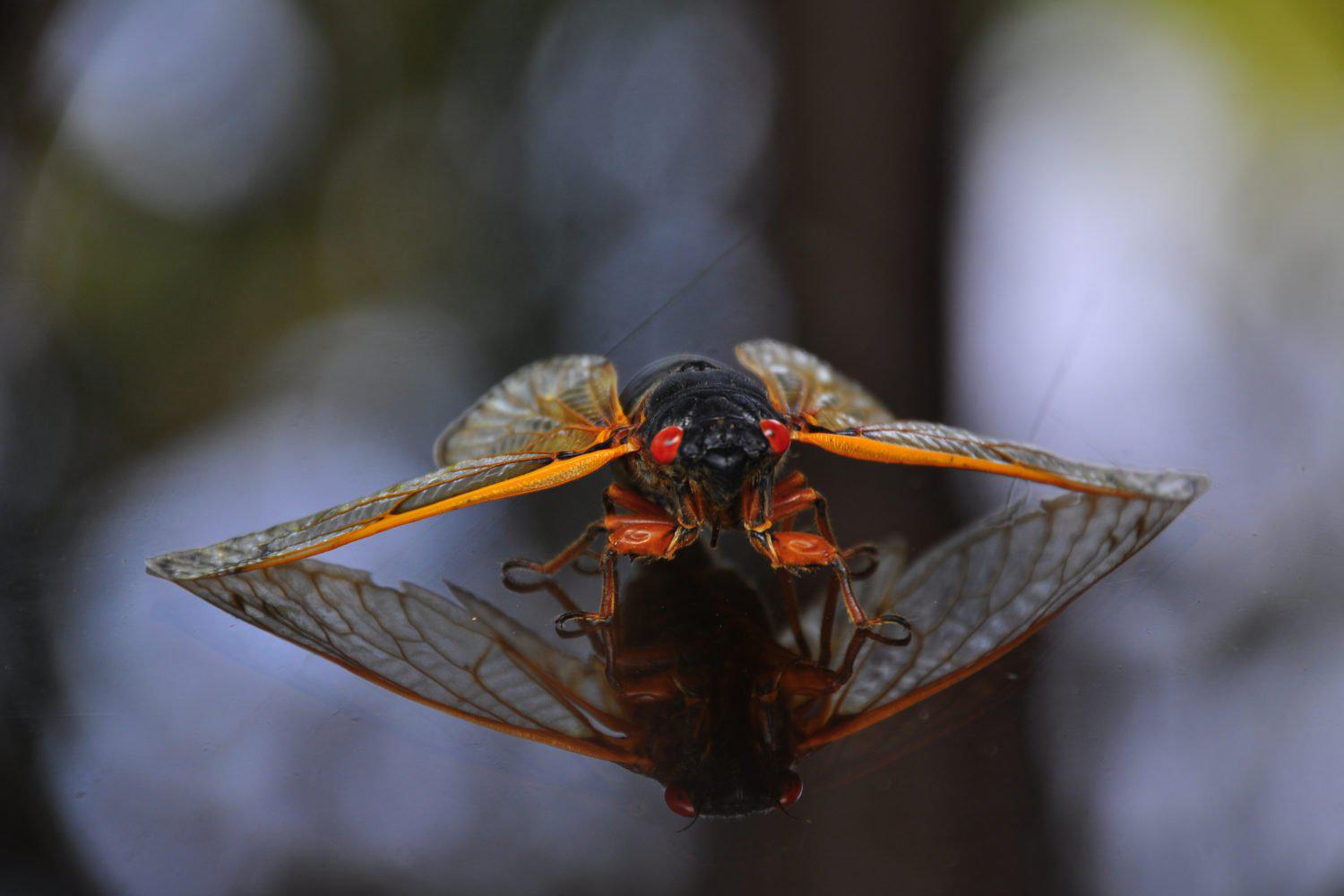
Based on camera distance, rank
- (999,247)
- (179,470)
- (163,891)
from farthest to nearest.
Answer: (999,247) → (179,470) → (163,891)

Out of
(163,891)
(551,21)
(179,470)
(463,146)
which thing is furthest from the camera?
(551,21)

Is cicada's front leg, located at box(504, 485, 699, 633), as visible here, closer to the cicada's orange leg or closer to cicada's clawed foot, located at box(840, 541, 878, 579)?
the cicada's orange leg

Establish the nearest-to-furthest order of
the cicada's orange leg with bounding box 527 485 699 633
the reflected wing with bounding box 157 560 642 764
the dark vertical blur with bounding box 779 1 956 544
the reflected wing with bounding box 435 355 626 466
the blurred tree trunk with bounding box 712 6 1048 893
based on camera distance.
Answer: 1. the blurred tree trunk with bounding box 712 6 1048 893
2. the reflected wing with bounding box 157 560 642 764
3. the cicada's orange leg with bounding box 527 485 699 633
4. the reflected wing with bounding box 435 355 626 466
5. the dark vertical blur with bounding box 779 1 956 544

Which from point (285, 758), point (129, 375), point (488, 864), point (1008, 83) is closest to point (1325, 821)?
point (488, 864)

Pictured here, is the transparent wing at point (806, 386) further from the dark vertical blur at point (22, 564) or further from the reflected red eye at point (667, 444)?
the dark vertical blur at point (22, 564)

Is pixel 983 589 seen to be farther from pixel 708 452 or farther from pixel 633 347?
pixel 633 347

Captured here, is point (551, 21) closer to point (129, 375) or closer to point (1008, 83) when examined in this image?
point (1008, 83)

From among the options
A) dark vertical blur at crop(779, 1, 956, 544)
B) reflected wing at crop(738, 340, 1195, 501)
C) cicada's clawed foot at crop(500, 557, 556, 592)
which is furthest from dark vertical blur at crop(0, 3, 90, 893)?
dark vertical blur at crop(779, 1, 956, 544)
